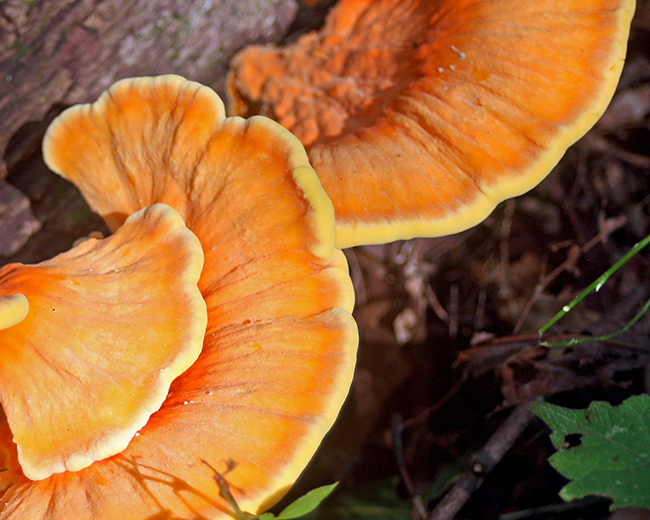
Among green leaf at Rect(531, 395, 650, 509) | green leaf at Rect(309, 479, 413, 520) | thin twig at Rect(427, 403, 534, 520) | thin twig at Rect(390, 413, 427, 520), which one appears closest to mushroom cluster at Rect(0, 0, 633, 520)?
green leaf at Rect(531, 395, 650, 509)

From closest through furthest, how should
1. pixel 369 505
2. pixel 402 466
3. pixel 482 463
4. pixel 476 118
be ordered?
pixel 476 118
pixel 482 463
pixel 402 466
pixel 369 505

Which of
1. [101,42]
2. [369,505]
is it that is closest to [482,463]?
[369,505]

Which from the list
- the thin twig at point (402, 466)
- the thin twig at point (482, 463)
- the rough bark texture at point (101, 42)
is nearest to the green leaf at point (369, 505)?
the thin twig at point (402, 466)

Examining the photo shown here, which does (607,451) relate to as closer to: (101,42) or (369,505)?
(369,505)

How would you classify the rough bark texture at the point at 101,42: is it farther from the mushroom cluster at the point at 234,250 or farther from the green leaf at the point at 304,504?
the green leaf at the point at 304,504

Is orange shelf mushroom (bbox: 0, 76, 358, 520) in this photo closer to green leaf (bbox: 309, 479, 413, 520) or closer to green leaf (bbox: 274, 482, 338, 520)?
green leaf (bbox: 274, 482, 338, 520)
